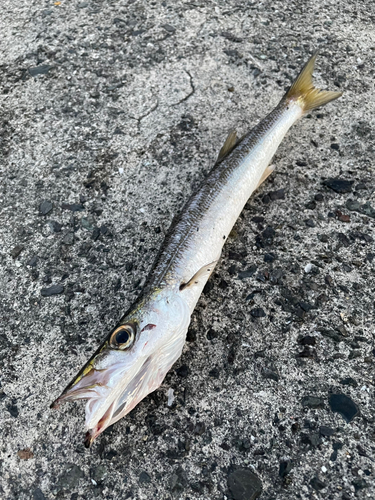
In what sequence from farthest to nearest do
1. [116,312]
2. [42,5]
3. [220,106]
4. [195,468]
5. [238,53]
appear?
[42,5] < [238,53] < [220,106] < [116,312] < [195,468]

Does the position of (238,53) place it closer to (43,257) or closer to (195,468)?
(43,257)

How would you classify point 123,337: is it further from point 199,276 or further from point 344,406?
point 344,406

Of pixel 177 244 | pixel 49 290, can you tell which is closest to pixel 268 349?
pixel 177 244

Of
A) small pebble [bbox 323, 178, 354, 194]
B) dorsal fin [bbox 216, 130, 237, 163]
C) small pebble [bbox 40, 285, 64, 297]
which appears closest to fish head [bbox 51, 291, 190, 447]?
small pebble [bbox 40, 285, 64, 297]

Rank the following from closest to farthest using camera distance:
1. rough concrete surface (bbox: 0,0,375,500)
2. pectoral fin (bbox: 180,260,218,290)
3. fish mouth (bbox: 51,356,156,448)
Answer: fish mouth (bbox: 51,356,156,448) → rough concrete surface (bbox: 0,0,375,500) → pectoral fin (bbox: 180,260,218,290)

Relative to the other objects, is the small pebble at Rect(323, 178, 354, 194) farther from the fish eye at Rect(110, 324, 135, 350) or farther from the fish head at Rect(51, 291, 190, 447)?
the fish eye at Rect(110, 324, 135, 350)

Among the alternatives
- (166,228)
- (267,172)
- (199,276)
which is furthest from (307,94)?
(199,276)
